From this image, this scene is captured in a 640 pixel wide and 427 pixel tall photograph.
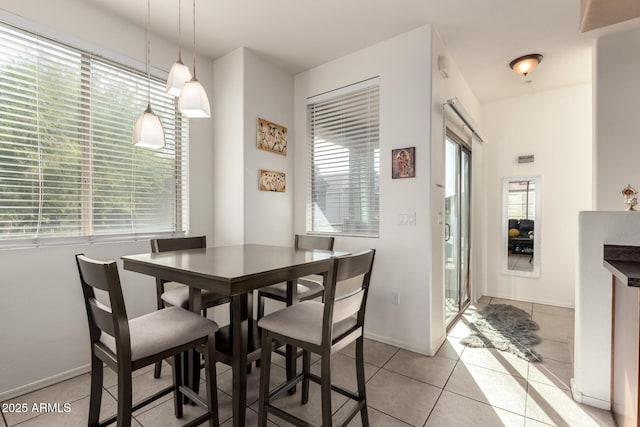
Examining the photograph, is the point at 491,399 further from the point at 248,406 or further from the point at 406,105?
the point at 406,105

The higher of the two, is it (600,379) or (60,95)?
(60,95)

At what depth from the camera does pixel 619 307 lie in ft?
5.84

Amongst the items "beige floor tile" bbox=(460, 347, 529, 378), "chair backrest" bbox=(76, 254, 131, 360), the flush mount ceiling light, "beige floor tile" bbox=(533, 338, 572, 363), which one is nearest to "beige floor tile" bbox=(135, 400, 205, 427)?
"chair backrest" bbox=(76, 254, 131, 360)

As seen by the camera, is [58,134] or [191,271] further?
[58,134]

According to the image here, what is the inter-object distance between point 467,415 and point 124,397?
6.02 ft

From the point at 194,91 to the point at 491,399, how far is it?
2659 millimetres

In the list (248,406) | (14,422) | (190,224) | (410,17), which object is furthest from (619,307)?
(14,422)


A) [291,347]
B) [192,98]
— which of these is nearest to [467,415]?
[291,347]

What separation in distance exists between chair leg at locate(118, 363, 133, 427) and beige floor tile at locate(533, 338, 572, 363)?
2975 mm

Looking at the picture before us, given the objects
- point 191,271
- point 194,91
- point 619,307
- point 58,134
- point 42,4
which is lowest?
point 619,307

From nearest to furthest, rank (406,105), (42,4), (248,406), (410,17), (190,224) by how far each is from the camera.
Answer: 1. (248,406)
2. (42,4)
3. (410,17)
4. (406,105)
5. (190,224)

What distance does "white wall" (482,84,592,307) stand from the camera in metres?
3.80

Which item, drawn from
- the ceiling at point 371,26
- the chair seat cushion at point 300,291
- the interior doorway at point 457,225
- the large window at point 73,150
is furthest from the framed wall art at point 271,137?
the interior doorway at point 457,225

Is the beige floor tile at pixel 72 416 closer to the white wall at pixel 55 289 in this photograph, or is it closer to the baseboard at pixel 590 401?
the white wall at pixel 55 289
